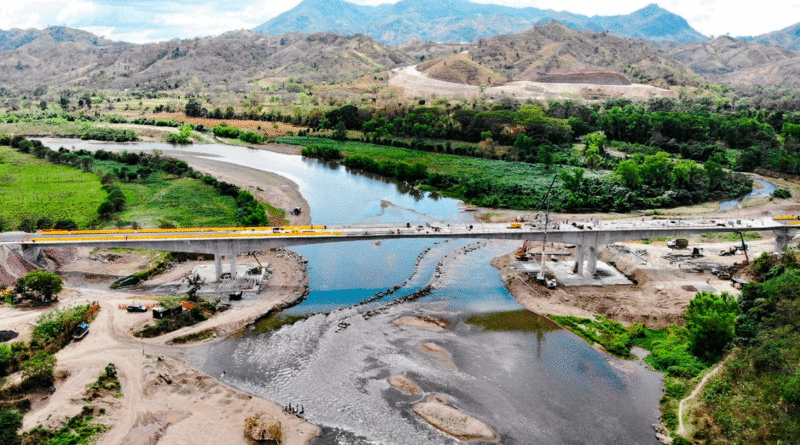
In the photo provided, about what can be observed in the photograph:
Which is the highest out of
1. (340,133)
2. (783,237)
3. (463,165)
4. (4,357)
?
(340,133)

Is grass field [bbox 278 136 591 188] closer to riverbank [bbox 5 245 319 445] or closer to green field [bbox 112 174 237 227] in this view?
green field [bbox 112 174 237 227]

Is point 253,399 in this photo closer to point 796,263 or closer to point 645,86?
point 796,263

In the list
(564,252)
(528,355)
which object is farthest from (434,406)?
(564,252)

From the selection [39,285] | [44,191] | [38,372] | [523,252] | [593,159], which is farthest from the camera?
[593,159]

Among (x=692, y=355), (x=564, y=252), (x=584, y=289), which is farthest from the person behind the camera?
(x=564, y=252)

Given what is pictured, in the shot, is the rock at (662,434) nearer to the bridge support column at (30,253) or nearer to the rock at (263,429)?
the rock at (263,429)

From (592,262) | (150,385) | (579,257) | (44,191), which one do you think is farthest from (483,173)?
(150,385)

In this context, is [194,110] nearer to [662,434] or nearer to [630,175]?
[630,175]
